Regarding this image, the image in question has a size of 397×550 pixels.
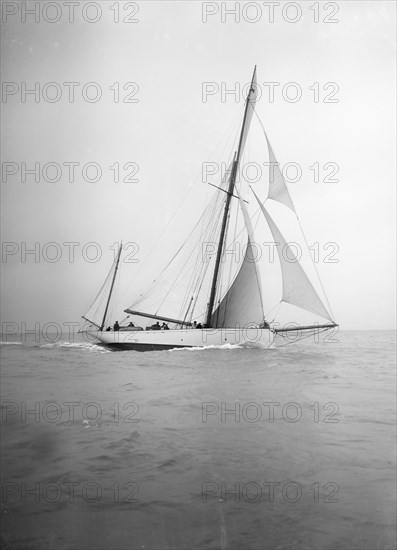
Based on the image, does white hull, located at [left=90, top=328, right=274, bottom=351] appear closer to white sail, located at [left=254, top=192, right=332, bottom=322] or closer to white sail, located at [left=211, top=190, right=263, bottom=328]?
white sail, located at [left=211, top=190, right=263, bottom=328]

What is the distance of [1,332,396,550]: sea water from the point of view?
2432 mm

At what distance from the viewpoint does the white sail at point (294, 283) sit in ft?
65.6

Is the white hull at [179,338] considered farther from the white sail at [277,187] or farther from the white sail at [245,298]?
the white sail at [277,187]

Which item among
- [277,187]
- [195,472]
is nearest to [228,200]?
[277,187]

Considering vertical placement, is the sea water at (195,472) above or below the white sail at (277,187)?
below

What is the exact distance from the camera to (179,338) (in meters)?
20.5

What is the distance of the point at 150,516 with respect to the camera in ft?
8.59

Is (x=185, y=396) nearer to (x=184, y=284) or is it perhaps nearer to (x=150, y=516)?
(x=150, y=516)

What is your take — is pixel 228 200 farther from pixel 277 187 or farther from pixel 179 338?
pixel 179 338

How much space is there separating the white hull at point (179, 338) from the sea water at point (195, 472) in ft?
43.9

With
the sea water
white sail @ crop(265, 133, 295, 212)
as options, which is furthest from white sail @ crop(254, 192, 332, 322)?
the sea water

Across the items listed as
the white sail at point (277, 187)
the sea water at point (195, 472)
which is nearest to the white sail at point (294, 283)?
the white sail at point (277, 187)

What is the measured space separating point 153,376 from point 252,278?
11.6 meters

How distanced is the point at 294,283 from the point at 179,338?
6361 mm
